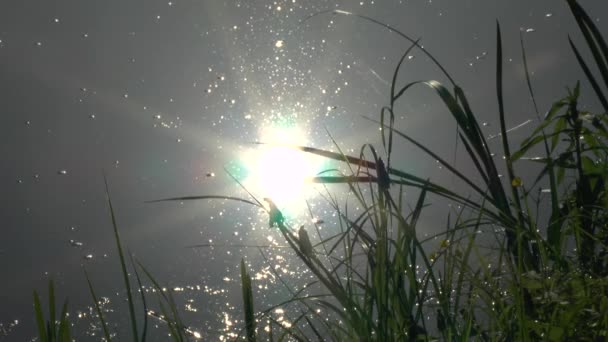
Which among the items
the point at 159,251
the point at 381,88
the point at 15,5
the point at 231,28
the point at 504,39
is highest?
the point at 15,5

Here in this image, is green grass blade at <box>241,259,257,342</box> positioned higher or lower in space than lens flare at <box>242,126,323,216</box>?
lower

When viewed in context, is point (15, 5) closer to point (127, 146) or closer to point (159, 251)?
point (127, 146)

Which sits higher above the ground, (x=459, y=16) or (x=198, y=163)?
(x=459, y=16)

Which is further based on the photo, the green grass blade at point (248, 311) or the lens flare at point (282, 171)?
the lens flare at point (282, 171)

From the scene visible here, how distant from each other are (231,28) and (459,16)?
1.25 metres

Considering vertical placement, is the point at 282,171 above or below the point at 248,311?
above

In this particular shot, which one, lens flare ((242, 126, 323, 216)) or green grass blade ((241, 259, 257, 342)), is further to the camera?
lens flare ((242, 126, 323, 216))

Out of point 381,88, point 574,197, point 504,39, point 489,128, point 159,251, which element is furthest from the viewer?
point 504,39

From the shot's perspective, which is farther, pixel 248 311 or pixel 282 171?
pixel 282 171

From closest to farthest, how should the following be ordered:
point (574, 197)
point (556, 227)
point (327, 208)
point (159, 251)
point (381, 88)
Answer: point (556, 227), point (574, 197), point (159, 251), point (327, 208), point (381, 88)

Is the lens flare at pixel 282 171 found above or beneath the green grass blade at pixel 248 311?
above

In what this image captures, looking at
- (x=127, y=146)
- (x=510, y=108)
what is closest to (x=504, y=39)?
(x=510, y=108)

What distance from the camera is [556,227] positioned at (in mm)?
938

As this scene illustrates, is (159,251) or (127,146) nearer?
(159,251)
